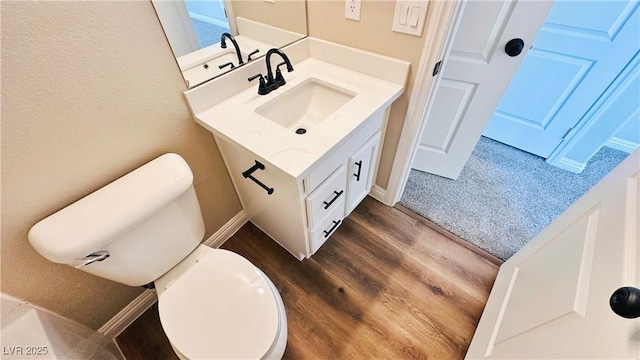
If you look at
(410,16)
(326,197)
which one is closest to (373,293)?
(326,197)

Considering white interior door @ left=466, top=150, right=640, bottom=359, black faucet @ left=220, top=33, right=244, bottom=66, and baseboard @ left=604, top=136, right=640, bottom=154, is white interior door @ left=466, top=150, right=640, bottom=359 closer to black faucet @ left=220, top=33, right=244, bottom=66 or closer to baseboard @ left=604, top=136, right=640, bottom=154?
black faucet @ left=220, top=33, right=244, bottom=66

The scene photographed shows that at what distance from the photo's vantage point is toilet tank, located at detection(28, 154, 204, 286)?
0.66 metres

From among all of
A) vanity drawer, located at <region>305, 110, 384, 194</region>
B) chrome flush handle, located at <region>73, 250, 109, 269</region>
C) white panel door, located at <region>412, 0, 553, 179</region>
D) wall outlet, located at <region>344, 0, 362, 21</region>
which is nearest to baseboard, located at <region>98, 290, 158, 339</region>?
chrome flush handle, located at <region>73, 250, 109, 269</region>

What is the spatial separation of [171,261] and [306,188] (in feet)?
1.95

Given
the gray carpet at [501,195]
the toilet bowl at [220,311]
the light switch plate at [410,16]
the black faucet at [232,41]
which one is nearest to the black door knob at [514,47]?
the light switch plate at [410,16]

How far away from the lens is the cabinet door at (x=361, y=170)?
3.73ft

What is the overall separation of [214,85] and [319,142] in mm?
501

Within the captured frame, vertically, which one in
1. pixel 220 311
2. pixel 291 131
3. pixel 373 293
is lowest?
pixel 373 293

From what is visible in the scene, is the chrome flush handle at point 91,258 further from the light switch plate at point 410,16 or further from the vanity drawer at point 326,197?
the light switch plate at point 410,16

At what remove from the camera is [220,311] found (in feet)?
2.71

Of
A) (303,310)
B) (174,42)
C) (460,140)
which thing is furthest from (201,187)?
(460,140)

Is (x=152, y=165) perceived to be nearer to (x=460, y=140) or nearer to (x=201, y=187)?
(x=201, y=187)

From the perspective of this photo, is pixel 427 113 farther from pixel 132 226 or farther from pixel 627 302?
pixel 132 226

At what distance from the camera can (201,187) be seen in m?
1.15
